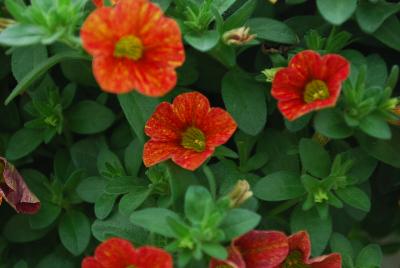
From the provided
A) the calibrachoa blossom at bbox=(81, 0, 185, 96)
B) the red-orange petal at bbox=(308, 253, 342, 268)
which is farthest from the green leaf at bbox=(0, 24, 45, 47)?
the red-orange petal at bbox=(308, 253, 342, 268)

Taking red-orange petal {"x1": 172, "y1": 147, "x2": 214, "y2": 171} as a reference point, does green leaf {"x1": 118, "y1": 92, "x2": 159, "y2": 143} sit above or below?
above

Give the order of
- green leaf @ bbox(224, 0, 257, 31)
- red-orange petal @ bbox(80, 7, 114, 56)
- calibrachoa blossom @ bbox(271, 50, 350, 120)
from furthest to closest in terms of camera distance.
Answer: green leaf @ bbox(224, 0, 257, 31), calibrachoa blossom @ bbox(271, 50, 350, 120), red-orange petal @ bbox(80, 7, 114, 56)

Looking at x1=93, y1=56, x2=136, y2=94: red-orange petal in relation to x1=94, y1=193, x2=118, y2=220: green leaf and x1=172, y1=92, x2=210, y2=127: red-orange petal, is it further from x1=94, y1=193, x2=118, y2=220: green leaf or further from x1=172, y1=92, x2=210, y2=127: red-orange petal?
x1=94, y1=193, x2=118, y2=220: green leaf

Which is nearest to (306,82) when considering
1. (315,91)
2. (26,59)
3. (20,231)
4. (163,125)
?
(315,91)

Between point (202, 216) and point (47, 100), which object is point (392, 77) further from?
point (47, 100)

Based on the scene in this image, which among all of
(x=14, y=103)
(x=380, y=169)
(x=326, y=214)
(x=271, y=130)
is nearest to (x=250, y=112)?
(x=271, y=130)

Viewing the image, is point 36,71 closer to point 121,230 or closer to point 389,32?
point 121,230
